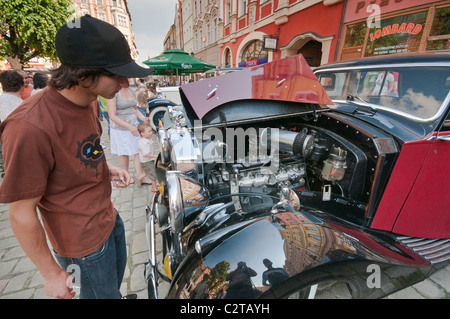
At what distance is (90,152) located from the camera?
1055 millimetres

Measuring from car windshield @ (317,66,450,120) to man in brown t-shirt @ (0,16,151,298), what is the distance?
214 cm

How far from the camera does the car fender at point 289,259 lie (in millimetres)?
1060

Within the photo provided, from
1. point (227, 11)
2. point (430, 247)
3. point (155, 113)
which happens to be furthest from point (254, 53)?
point (430, 247)

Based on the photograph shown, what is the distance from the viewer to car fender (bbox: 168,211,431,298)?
1.06m

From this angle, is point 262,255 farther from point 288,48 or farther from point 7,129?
point 288,48

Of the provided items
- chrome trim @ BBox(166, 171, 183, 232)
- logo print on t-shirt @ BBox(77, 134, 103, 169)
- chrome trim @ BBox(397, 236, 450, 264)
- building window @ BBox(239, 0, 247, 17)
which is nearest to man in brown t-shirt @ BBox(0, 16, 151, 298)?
logo print on t-shirt @ BBox(77, 134, 103, 169)

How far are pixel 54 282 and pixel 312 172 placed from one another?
2091 mm

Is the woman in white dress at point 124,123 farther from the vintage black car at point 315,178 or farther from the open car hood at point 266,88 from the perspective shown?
the open car hood at point 266,88

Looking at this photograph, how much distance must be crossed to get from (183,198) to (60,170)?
713 millimetres

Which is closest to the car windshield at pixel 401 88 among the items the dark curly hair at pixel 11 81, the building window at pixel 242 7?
the dark curly hair at pixel 11 81

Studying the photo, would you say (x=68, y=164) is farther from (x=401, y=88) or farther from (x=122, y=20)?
(x=122, y=20)

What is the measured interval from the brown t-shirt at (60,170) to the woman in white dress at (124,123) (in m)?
2.00

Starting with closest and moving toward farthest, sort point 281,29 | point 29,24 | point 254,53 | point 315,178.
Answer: point 315,178, point 281,29, point 29,24, point 254,53

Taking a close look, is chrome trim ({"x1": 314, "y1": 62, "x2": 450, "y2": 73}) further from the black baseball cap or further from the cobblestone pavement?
the black baseball cap
